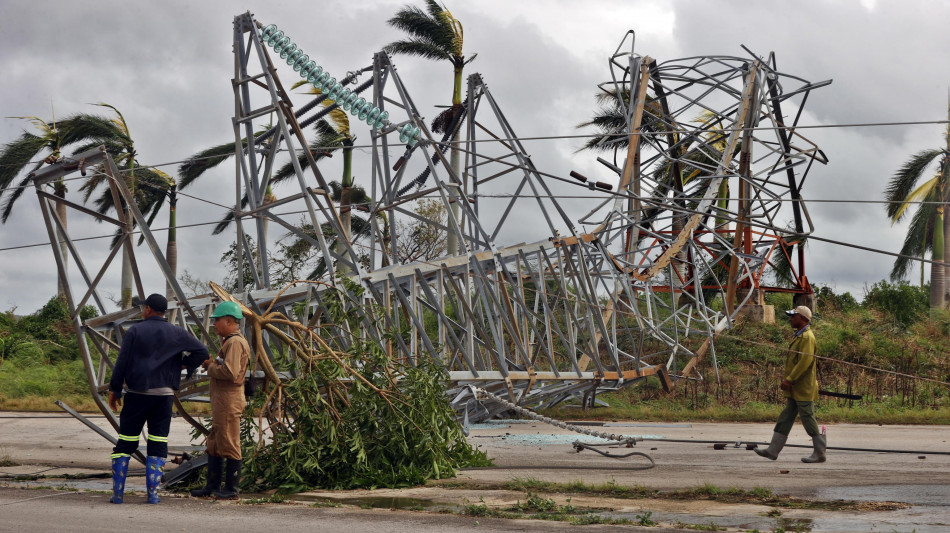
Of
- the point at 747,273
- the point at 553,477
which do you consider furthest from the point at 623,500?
the point at 747,273

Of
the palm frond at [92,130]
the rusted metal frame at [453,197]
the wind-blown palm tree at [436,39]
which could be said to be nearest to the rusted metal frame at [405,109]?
the rusted metal frame at [453,197]

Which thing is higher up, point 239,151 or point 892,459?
point 239,151

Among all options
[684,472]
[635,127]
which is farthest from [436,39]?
[684,472]

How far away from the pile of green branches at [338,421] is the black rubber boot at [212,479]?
0.55m

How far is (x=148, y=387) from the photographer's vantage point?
28.9 ft

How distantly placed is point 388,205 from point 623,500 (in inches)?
293

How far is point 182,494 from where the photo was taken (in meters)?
9.33

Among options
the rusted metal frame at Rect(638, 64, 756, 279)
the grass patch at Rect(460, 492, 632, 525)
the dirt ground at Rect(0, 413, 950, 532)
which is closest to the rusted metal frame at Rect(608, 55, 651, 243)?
the rusted metal frame at Rect(638, 64, 756, 279)

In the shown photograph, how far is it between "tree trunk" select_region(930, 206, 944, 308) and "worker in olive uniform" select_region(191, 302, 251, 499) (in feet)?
103

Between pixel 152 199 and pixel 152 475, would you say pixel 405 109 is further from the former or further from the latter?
pixel 152 199

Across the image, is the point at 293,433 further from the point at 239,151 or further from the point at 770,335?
the point at 770,335

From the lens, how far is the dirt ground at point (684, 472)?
744 centimetres

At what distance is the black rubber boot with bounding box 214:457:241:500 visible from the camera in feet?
29.1

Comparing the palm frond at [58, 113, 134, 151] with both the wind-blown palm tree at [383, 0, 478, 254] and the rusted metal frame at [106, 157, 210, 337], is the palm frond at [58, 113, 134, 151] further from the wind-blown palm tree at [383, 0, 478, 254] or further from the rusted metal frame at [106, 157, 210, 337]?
the rusted metal frame at [106, 157, 210, 337]
